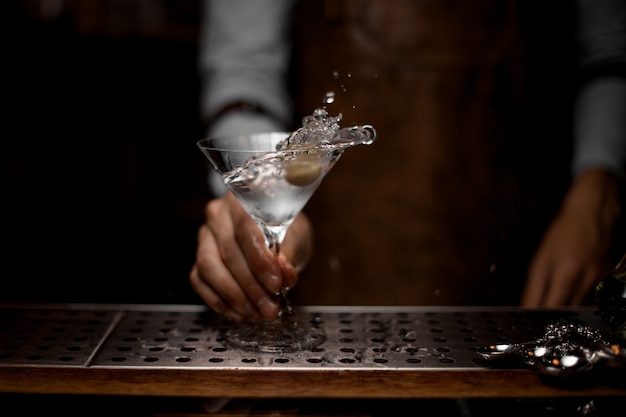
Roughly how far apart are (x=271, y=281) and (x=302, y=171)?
0.78 ft

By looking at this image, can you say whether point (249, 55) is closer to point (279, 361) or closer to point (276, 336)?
point (276, 336)

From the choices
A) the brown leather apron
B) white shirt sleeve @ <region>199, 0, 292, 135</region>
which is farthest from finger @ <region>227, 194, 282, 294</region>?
the brown leather apron

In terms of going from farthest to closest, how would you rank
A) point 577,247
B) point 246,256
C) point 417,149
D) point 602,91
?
point 417,149
point 602,91
point 577,247
point 246,256

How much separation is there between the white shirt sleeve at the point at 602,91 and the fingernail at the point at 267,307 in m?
1.53

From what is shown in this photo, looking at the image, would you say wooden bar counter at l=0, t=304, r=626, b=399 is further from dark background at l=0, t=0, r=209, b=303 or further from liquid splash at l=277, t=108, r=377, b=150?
dark background at l=0, t=0, r=209, b=303

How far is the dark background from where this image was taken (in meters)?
3.15

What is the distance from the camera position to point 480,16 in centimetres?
260

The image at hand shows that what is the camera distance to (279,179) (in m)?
1.25

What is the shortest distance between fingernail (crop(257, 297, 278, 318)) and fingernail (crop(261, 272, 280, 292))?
0.11ft

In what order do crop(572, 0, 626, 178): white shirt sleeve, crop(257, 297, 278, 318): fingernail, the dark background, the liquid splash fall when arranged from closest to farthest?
the liquid splash
crop(257, 297, 278, 318): fingernail
crop(572, 0, 626, 178): white shirt sleeve
the dark background

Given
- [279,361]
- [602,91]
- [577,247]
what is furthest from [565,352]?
[602,91]

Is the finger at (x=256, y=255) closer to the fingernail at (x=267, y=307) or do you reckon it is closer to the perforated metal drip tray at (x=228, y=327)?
the fingernail at (x=267, y=307)

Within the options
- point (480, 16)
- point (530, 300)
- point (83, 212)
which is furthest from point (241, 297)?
point (83, 212)

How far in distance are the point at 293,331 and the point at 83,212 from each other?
7.55 ft
